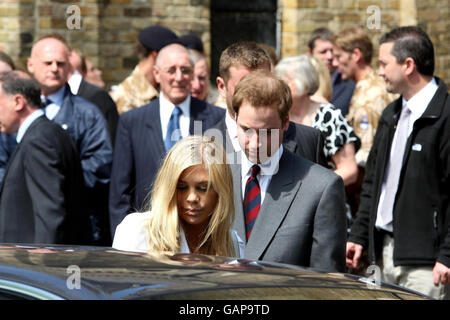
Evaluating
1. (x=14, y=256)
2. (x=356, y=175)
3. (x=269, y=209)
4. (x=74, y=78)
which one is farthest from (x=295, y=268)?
(x=74, y=78)

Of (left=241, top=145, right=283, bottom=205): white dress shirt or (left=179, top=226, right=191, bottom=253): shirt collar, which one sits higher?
(left=241, top=145, right=283, bottom=205): white dress shirt

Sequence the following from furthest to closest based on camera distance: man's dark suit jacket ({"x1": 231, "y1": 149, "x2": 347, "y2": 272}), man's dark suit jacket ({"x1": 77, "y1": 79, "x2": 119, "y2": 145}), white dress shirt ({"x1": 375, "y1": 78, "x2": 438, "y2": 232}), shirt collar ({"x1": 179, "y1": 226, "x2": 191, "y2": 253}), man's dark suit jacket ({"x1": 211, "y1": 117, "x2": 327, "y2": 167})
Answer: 1. man's dark suit jacket ({"x1": 77, "y1": 79, "x2": 119, "y2": 145})
2. white dress shirt ({"x1": 375, "y1": 78, "x2": 438, "y2": 232})
3. man's dark suit jacket ({"x1": 211, "y1": 117, "x2": 327, "y2": 167})
4. man's dark suit jacket ({"x1": 231, "y1": 149, "x2": 347, "y2": 272})
5. shirt collar ({"x1": 179, "y1": 226, "x2": 191, "y2": 253})

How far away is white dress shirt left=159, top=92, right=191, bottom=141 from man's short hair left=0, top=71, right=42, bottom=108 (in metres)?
0.87

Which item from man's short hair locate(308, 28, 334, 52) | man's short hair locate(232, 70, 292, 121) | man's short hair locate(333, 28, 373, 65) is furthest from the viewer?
man's short hair locate(308, 28, 334, 52)

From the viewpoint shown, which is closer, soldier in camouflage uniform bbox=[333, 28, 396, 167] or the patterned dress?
the patterned dress

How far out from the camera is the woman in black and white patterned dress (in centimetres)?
666

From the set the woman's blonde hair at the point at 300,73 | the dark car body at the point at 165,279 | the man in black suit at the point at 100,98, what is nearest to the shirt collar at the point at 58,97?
the man in black suit at the point at 100,98


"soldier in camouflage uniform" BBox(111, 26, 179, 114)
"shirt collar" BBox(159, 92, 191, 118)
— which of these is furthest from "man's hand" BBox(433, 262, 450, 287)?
"soldier in camouflage uniform" BBox(111, 26, 179, 114)

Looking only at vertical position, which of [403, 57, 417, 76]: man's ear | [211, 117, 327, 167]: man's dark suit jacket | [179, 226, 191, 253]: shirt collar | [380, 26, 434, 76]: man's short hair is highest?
[380, 26, 434, 76]: man's short hair

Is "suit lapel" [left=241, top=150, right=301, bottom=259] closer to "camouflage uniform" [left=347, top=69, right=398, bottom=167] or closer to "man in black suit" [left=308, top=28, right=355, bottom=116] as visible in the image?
"camouflage uniform" [left=347, top=69, right=398, bottom=167]

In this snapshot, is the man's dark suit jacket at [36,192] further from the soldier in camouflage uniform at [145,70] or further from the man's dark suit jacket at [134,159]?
the soldier in camouflage uniform at [145,70]

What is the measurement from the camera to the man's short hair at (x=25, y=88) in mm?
6805

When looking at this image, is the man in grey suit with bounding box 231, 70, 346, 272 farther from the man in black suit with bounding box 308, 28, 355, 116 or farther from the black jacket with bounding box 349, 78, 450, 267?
the man in black suit with bounding box 308, 28, 355, 116

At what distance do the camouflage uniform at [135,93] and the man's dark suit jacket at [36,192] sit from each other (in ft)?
→ 7.99
